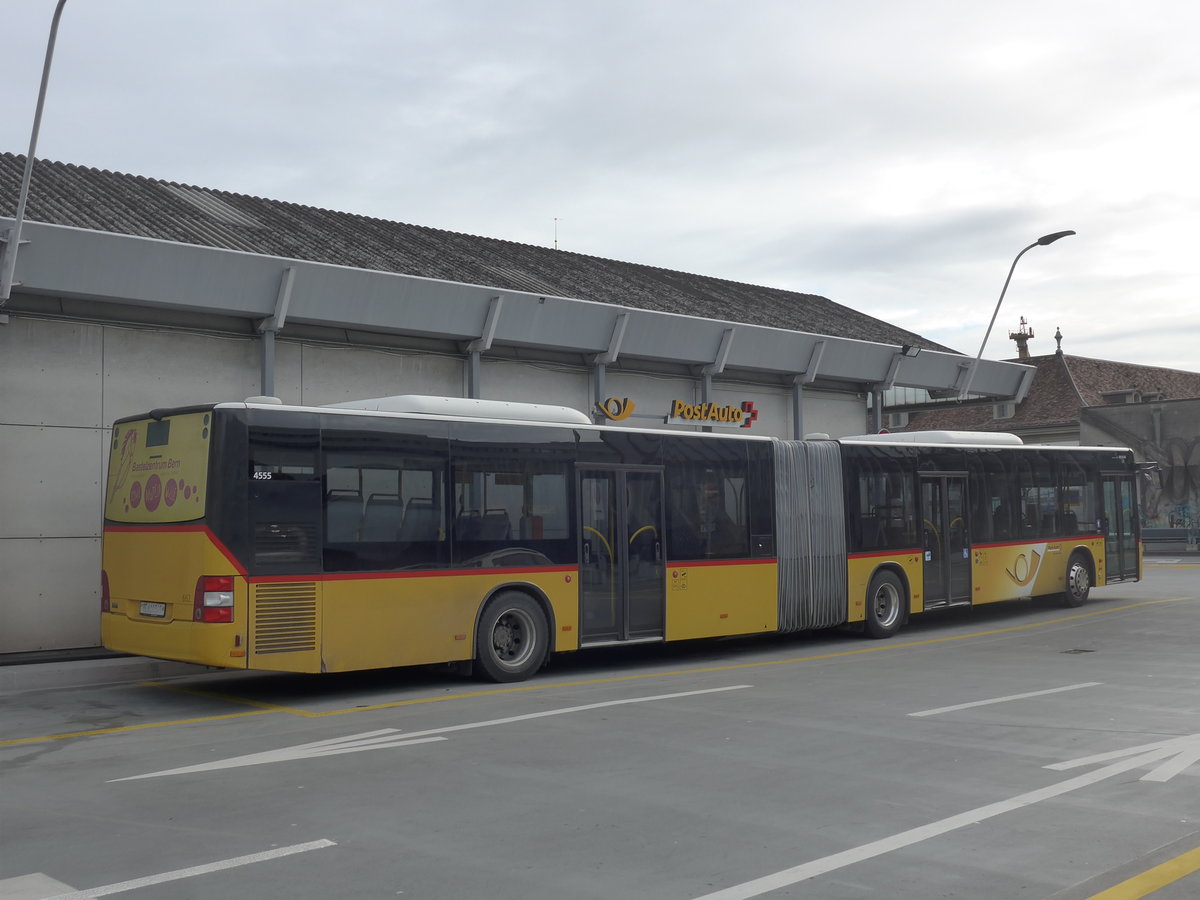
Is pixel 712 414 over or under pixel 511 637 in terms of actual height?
over

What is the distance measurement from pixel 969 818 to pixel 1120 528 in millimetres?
18369

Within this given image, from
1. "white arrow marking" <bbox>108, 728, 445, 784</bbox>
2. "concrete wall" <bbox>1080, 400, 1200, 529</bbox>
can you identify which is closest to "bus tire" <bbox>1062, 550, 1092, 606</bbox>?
"white arrow marking" <bbox>108, 728, 445, 784</bbox>

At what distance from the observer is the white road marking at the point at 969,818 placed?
5.66 metres

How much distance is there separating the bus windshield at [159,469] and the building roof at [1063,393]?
48741 mm

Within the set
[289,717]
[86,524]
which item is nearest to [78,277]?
[86,524]

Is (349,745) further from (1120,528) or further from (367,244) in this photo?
(1120,528)

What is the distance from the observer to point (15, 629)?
15.3m

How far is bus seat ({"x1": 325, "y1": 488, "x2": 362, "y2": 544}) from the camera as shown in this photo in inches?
476

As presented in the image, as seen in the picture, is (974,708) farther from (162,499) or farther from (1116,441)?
(1116,441)

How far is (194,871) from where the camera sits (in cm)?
589

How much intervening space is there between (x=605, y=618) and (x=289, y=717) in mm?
4496

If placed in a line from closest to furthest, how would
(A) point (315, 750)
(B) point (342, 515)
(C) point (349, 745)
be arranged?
(A) point (315, 750)
(C) point (349, 745)
(B) point (342, 515)

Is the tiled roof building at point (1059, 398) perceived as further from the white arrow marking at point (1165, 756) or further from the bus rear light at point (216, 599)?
the bus rear light at point (216, 599)

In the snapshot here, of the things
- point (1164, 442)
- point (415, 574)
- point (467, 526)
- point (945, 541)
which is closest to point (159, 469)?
point (415, 574)
